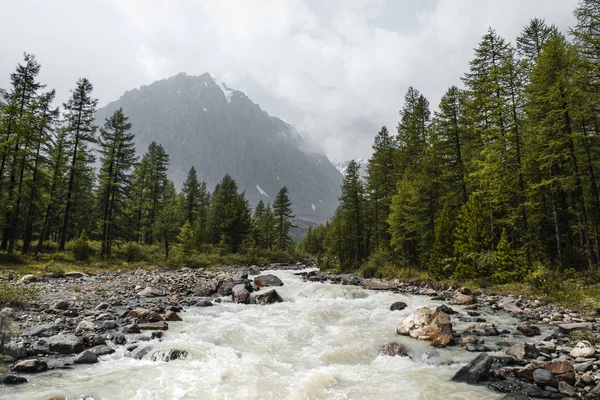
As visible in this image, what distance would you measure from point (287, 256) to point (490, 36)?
43.5 metres

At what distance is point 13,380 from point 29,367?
1.71ft

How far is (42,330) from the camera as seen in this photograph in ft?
31.4

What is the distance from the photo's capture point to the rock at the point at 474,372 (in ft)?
23.3

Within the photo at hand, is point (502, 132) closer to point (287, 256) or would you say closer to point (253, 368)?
point (253, 368)

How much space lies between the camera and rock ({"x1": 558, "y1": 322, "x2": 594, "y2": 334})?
10.2 meters

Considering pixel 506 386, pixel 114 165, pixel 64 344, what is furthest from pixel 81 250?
pixel 506 386

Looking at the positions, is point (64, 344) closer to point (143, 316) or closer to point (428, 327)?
point (143, 316)

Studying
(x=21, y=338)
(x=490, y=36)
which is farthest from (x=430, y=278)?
(x=21, y=338)

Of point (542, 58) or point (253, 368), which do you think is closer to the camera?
point (253, 368)

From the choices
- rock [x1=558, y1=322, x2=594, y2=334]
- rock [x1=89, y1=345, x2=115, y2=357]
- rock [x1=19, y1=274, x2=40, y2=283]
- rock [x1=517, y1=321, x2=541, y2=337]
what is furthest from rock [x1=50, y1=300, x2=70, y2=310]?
rock [x1=558, y1=322, x2=594, y2=334]

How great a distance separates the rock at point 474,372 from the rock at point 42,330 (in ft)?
39.6

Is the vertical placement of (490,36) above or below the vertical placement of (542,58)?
above

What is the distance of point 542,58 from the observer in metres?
18.6

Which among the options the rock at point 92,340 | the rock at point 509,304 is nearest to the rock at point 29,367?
the rock at point 92,340
